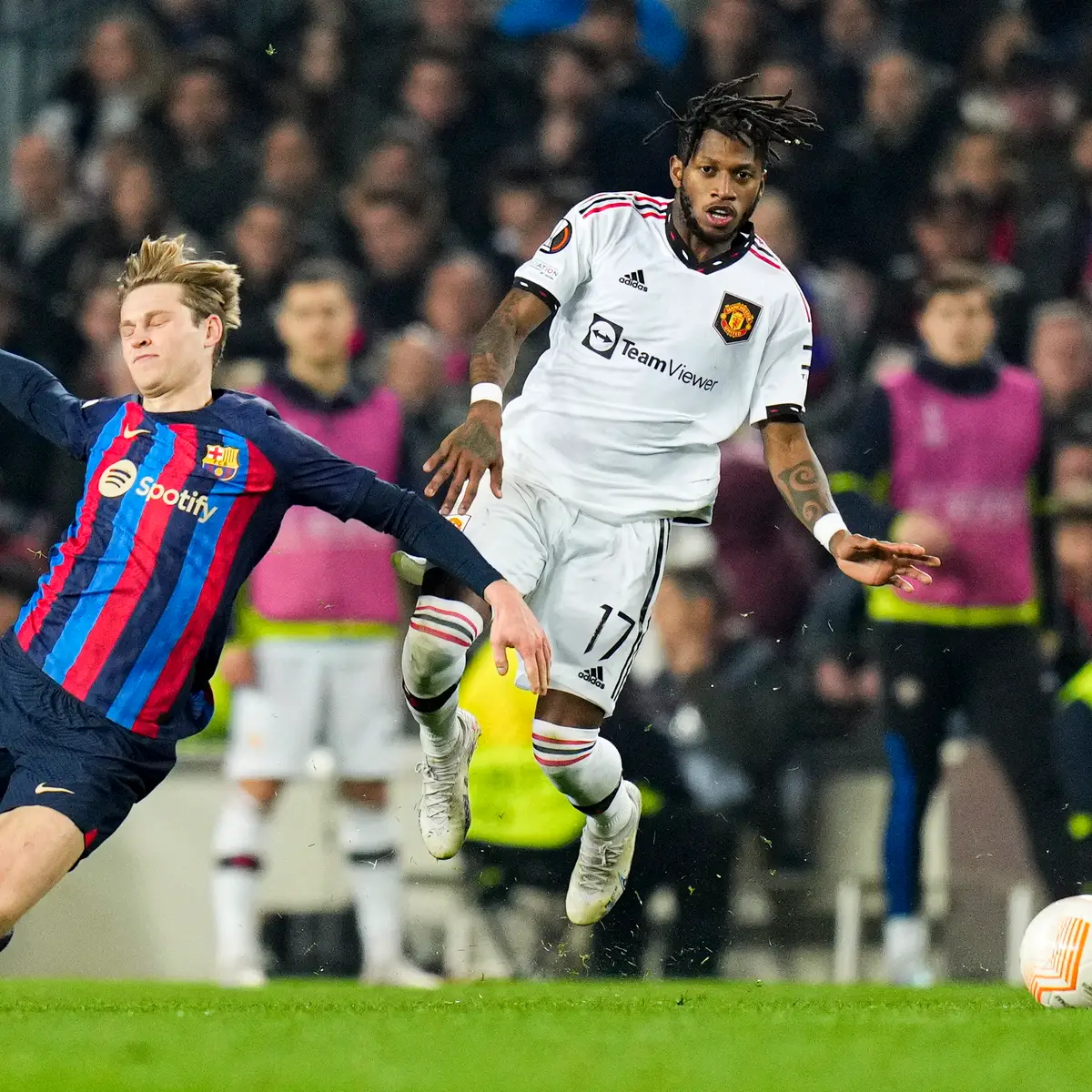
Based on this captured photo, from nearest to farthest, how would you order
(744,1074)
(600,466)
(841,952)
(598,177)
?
(744,1074)
(600,466)
(841,952)
(598,177)

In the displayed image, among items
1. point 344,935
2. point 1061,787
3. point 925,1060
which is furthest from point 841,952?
point 925,1060

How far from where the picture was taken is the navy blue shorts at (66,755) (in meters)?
5.33

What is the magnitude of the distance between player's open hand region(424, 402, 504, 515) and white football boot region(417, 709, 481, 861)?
107cm

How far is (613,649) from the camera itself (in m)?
6.41

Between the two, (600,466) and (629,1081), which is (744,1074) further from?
(600,466)

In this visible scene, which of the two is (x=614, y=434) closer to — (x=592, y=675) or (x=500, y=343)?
(x=500, y=343)

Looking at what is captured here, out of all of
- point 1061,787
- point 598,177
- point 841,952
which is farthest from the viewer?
point 598,177

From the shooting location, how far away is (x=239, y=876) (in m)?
8.13

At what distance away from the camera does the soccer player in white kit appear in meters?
6.21

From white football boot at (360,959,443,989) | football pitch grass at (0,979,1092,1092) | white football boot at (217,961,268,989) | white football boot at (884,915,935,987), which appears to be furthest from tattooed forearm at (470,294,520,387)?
white football boot at (884,915,935,987)

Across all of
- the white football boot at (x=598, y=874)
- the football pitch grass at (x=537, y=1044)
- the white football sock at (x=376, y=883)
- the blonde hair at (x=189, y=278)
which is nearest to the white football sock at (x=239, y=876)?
the white football sock at (x=376, y=883)

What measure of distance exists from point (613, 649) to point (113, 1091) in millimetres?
2648

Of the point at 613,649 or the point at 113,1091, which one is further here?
the point at 613,649

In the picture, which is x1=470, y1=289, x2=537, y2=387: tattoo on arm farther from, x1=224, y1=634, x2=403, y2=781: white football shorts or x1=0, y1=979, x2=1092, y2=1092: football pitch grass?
x1=224, y1=634, x2=403, y2=781: white football shorts
